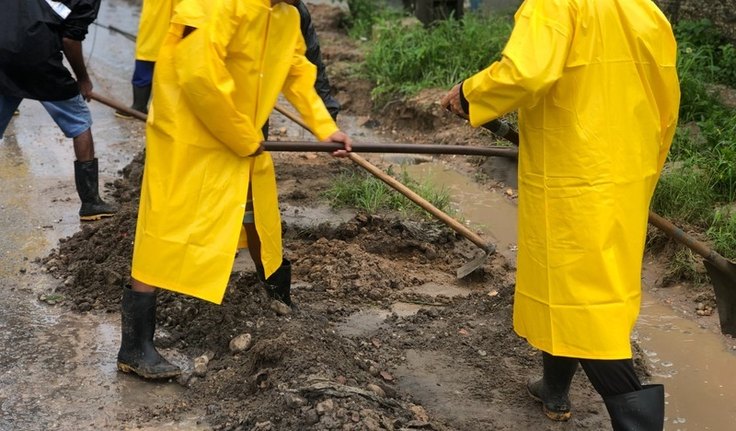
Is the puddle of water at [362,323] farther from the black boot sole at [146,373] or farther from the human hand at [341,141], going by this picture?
the human hand at [341,141]

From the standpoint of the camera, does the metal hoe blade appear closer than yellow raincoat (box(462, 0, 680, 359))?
Answer: No

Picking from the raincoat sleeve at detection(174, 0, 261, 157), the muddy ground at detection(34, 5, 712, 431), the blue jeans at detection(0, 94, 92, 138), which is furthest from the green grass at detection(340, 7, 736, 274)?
the raincoat sleeve at detection(174, 0, 261, 157)

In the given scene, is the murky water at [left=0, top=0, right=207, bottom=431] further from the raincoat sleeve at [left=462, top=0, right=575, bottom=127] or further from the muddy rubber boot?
the raincoat sleeve at [left=462, top=0, right=575, bottom=127]

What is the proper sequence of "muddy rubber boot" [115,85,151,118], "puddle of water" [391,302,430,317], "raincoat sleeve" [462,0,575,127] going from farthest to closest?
"muddy rubber boot" [115,85,151,118] → "puddle of water" [391,302,430,317] → "raincoat sleeve" [462,0,575,127]

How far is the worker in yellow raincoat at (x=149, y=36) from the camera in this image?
7098 mm

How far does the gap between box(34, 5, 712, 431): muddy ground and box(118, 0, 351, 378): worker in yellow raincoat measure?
437 mm

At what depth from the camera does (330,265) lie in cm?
497

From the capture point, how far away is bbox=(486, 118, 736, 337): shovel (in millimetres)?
3504

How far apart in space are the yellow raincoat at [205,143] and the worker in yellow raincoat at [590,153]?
0.80 metres

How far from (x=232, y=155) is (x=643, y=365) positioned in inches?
82.4

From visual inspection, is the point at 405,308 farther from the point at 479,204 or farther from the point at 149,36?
the point at 149,36

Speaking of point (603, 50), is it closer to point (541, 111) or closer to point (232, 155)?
point (541, 111)

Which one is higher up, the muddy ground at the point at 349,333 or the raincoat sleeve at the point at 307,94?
the raincoat sleeve at the point at 307,94

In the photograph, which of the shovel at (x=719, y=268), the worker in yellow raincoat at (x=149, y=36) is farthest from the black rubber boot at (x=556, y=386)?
the worker in yellow raincoat at (x=149, y=36)
